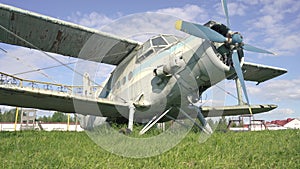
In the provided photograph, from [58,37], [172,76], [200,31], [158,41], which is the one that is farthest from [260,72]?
[58,37]

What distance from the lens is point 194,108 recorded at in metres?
10.1

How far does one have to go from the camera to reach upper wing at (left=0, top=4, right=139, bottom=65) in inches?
368

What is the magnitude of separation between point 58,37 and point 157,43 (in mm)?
3970

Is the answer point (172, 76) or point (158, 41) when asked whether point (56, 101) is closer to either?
point (172, 76)

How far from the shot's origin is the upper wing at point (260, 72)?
14.0 metres

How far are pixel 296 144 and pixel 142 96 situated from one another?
17.5 ft

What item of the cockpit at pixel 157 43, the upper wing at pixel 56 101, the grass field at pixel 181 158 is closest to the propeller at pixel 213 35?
the cockpit at pixel 157 43

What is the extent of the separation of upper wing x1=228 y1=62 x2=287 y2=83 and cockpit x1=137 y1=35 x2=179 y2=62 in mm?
5732

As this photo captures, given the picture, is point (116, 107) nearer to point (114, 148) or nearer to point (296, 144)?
point (114, 148)

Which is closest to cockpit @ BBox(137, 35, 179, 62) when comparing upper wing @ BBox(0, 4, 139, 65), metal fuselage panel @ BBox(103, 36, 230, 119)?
metal fuselage panel @ BBox(103, 36, 230, 119)

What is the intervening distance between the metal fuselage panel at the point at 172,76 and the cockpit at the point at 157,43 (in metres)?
0.22

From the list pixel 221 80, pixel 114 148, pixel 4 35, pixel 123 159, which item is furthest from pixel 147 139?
pixel 4 35

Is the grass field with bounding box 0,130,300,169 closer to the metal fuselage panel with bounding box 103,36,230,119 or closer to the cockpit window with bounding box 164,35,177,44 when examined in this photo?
the metal fuselage panel with bounding box 103,36,230,119

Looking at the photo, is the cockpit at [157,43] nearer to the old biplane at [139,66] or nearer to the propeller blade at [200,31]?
the old biplane at [139,66]
